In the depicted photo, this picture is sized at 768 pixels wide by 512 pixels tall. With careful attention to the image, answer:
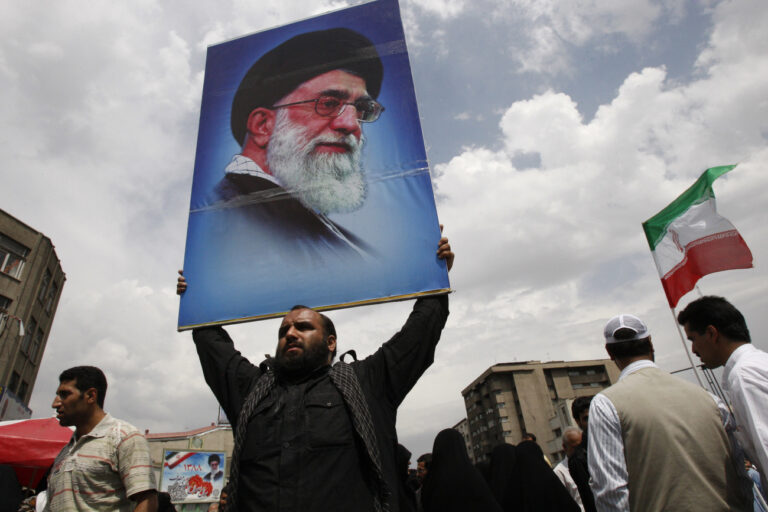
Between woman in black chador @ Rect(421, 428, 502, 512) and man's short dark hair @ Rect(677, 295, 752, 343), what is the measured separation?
1696 millimetres

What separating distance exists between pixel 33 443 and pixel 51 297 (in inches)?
943

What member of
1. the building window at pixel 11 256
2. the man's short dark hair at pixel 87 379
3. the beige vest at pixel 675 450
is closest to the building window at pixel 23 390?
the building window at pixel 11 256

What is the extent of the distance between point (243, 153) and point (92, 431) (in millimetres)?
2168

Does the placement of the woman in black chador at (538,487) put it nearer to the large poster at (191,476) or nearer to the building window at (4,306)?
the large poster at (191,476)

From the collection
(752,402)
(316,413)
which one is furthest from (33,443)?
(752,402)

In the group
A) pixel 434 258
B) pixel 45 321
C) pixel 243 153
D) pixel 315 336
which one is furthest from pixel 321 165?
pixel 45 321

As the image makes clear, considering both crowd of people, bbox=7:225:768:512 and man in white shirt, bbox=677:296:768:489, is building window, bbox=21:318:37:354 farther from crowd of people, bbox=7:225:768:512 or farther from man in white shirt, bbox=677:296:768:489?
man in white shirt, bbox=677:296:768:489

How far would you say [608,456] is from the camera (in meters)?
2.04

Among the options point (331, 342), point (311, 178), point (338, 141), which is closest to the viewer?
point (331, 342)

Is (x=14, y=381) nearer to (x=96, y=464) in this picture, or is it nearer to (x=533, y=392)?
(x=96, y=464)

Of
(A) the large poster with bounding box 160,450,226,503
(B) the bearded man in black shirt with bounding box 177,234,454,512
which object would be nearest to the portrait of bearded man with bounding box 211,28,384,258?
(B) the bearded man in black shirt with bounding box 177,234,454,512

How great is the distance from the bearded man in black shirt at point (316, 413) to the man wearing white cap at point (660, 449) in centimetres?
92

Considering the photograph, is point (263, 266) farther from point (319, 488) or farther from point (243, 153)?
point (319, 488)

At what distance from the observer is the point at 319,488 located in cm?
168
